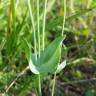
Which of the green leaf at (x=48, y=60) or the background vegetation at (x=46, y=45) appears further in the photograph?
the background vegetation at (x=46, y=45)

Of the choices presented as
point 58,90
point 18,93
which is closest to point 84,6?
point 58,90

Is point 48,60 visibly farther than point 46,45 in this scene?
No

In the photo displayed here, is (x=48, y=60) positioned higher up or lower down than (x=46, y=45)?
higher up

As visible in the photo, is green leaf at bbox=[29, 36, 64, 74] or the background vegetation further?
the background vegetation

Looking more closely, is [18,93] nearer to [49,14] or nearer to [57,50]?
[57,50]

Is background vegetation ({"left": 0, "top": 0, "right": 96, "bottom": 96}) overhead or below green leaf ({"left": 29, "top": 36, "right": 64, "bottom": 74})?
below
